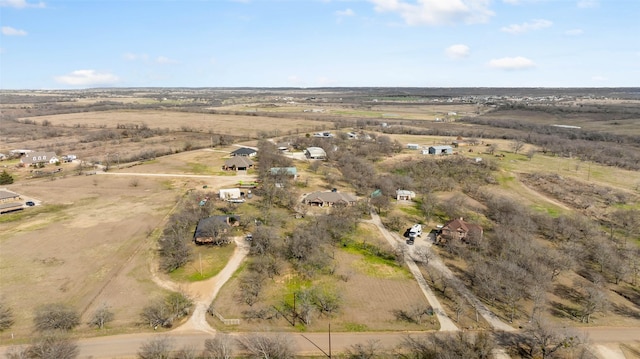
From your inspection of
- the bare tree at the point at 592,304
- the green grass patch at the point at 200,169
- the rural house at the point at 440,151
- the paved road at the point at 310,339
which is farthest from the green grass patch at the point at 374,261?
the rural house at the point at 440,151

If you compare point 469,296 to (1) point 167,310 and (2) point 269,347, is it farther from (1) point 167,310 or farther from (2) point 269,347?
(1) point 167,310

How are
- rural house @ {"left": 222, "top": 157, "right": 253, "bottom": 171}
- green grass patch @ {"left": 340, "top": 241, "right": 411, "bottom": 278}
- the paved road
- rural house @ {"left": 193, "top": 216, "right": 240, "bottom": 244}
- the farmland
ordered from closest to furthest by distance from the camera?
the paved road
the farmland
green grass patch @ {"left": 340, "top": 241, "right": 411, "bottom": 278}
rural house @ {"left": 193, "top": 216, "right": 240, "bottom": 244}
rural house @ {"left": 222, "top": 157, "right": 253, "bottom": 171}

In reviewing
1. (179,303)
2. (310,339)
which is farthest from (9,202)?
(310,339)

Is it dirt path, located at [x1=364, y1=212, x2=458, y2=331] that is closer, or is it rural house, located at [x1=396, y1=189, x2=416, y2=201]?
dirt path, located at [x1=364, y1=212, x2=458, y2=331]

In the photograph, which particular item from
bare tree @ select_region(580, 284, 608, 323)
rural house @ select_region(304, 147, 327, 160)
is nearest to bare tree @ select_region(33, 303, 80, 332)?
bare tree @ select_region(580, 284, 608, 323)

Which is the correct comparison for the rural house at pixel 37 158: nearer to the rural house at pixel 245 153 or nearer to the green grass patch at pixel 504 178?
the rural house at pixel 245 153

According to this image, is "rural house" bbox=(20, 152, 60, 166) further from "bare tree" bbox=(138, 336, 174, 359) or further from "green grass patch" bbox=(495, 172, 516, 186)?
"green grass patch" bbox=(495, 172, 516, 186)
